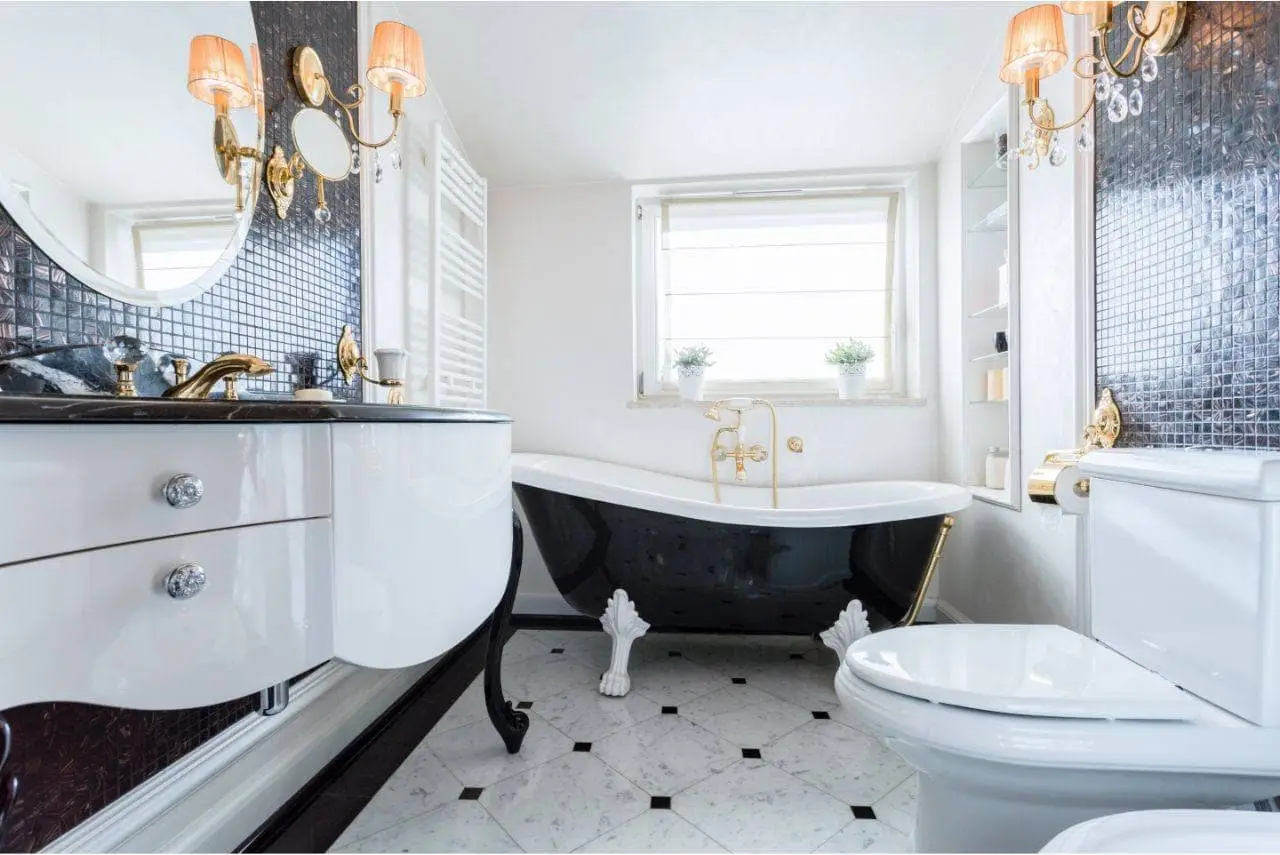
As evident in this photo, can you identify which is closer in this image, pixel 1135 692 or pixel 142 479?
pixel 142 479

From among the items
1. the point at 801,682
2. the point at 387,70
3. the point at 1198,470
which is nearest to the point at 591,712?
the point at 801,682

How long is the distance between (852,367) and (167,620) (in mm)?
2620

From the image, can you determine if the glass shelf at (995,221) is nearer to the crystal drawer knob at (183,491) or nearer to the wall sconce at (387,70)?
the wall sconce at (387,70)

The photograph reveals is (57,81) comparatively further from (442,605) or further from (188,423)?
(442,605)

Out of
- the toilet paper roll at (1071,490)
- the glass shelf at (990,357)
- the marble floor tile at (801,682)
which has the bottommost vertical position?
the marble floor tile at (801,682)

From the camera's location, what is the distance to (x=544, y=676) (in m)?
2.21

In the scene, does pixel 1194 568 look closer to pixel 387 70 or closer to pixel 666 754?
pixel 666 754

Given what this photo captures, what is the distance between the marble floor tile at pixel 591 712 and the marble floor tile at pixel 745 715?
0.47 feet

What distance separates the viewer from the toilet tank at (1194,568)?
89cm

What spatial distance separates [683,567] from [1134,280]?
1.46 metres

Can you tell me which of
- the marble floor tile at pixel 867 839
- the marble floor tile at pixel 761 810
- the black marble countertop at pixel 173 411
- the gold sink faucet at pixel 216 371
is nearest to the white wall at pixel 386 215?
the gold sink faucet at pixel 216 371

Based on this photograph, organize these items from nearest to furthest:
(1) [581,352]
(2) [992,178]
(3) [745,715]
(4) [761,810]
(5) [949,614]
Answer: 1. (4) [761,810]
2. (3) [745,715]
3. (2) [992,178]
4. (5) [949,614]
5. (1) [581,352]

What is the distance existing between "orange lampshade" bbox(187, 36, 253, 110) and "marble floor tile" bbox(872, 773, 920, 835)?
2119 mm

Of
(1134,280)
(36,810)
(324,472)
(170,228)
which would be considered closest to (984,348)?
(1134,280)
